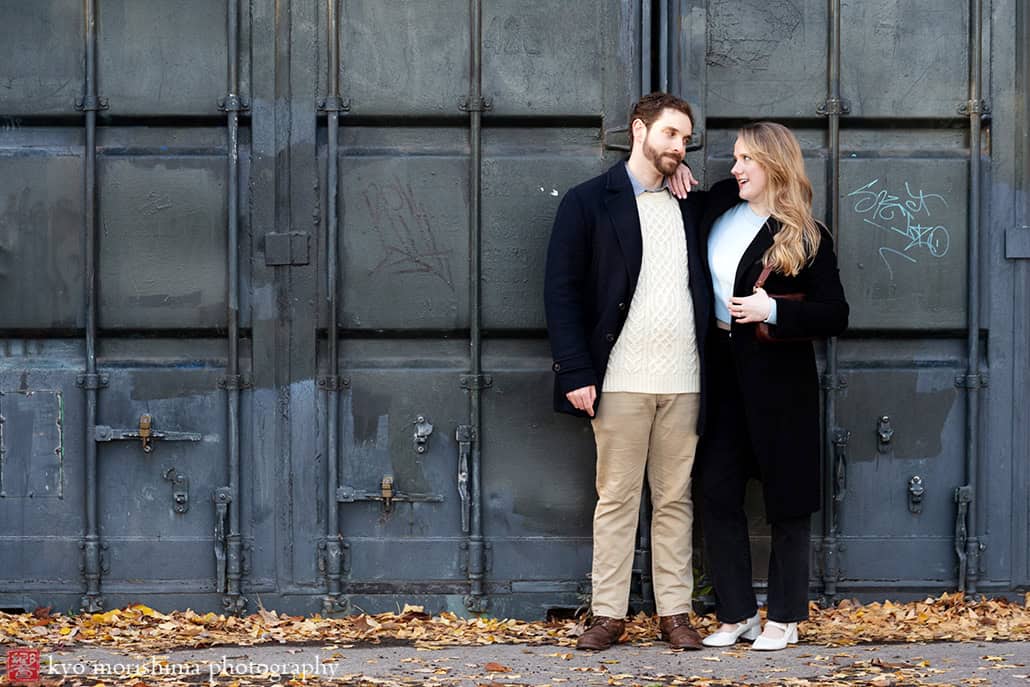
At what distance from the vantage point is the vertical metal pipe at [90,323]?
17.3 ft

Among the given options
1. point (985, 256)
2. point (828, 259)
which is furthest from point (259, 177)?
point (985, 256)

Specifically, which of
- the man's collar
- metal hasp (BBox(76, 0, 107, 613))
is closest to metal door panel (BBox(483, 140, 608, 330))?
the man's collar

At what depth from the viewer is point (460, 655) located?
4.96 meters

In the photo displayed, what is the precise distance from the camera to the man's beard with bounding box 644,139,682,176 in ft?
16.5

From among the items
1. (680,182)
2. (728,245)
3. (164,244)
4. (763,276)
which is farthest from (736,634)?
(164,244)

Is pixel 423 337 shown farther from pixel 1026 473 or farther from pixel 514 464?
pixel 1026 473

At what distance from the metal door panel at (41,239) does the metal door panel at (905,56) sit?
305 cm

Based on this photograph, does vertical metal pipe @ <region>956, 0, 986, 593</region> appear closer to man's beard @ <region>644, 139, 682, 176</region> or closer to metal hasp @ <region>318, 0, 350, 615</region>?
man's beard @ <region>644, 139, 682, 176</region>

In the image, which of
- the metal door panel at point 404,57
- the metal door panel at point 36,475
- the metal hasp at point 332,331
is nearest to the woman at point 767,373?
the metal door panel at point 404,57

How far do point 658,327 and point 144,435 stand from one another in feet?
6.64

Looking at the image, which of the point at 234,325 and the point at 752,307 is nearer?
the point at 752,307

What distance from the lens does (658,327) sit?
5039 millimetres

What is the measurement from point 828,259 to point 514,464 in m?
1.44

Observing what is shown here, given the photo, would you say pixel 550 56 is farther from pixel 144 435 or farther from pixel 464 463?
pixel 144 435
